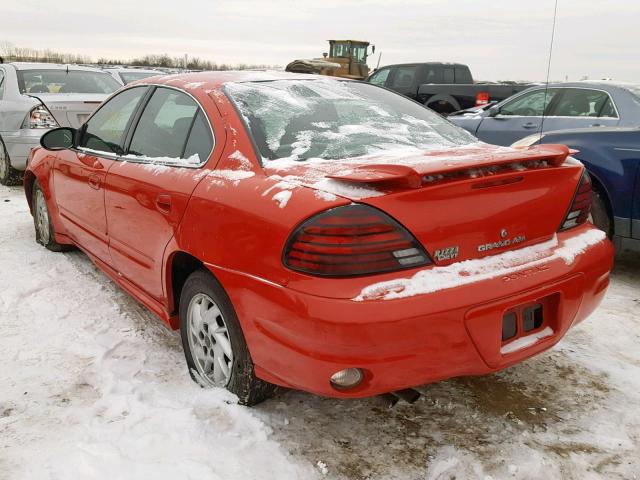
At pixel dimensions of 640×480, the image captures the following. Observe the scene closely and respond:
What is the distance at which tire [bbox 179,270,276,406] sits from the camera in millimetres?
2430

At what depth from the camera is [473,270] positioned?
2139 mm

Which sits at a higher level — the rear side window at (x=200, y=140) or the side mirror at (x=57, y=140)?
the rear side window at (x=200, y=140)

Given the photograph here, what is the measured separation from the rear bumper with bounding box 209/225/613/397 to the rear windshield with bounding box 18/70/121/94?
22.5ft

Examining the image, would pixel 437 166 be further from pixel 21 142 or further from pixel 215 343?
pixel 21 142

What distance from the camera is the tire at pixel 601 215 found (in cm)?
430

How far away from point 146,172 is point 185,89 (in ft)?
1.56

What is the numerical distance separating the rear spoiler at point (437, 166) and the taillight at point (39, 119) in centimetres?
635

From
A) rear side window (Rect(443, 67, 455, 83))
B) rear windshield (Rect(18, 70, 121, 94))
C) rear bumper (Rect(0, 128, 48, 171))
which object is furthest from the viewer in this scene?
rear side window (Rect(443, 67, 455, 83))

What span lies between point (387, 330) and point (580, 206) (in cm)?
125

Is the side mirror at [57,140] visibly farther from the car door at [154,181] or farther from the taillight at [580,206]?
the taillight at [580,206]

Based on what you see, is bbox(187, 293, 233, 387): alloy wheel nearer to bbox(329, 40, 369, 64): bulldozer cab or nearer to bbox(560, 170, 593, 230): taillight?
bbox(560, 170, 593, 230): taillight

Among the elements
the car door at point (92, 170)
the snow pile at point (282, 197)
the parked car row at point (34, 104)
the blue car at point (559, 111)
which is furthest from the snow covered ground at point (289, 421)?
the parked car row at point (34, 104)

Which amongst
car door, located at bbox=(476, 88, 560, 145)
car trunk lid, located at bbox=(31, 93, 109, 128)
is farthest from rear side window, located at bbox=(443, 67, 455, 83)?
car trunk lid, located at bbox=(31, 93, 109, 128)

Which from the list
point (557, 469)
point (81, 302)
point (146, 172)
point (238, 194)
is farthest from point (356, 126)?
point (81, 302)
